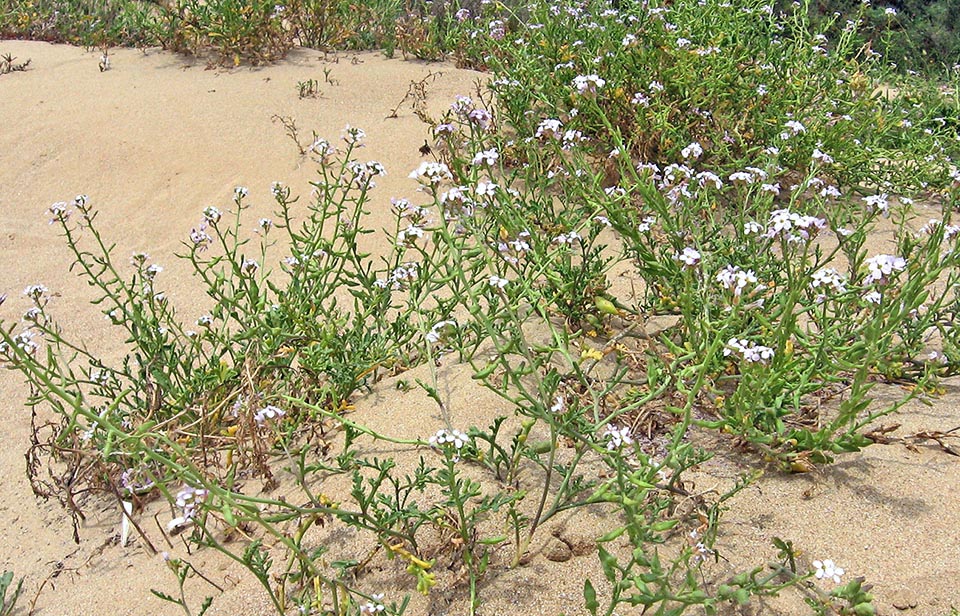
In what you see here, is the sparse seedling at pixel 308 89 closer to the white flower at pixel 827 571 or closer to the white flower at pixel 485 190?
the white flower at pixel 485 190

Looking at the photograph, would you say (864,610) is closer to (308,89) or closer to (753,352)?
(753,352)

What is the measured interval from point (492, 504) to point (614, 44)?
3003mm

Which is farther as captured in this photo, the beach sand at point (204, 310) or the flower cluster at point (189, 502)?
the beach sand at point (204, 310)

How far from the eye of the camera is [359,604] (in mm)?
1960

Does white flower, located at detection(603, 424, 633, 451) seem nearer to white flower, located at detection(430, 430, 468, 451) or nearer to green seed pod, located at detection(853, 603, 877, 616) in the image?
white flower, located at detection(430, 430, 468, 451)

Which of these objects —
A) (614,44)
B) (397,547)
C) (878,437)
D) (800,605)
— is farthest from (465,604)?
(614,44)

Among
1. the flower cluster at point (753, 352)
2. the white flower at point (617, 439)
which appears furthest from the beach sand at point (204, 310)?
the flower cluster at point (753, 352)

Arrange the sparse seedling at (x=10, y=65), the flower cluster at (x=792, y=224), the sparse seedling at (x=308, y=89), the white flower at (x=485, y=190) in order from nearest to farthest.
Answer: the flower cluster at (x=792, y=224), the white flower at (x=485, y=190), the sparse seedling at (x=308, y=89), the sparse seedling at (x=10, y=65)

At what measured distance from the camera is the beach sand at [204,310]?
199 cm

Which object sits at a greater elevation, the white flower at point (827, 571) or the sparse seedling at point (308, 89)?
the sparse seedling at point (308, 89)

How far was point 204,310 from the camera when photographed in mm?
3730

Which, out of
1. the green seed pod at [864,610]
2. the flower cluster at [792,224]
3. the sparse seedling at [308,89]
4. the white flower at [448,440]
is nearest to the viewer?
the green seed pod at [864,610]

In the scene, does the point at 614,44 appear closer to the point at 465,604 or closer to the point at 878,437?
the point at 878,437

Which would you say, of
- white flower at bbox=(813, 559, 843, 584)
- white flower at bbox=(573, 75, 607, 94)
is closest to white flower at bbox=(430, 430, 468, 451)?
white flower at bbox=(813, 559, 843, 584)
